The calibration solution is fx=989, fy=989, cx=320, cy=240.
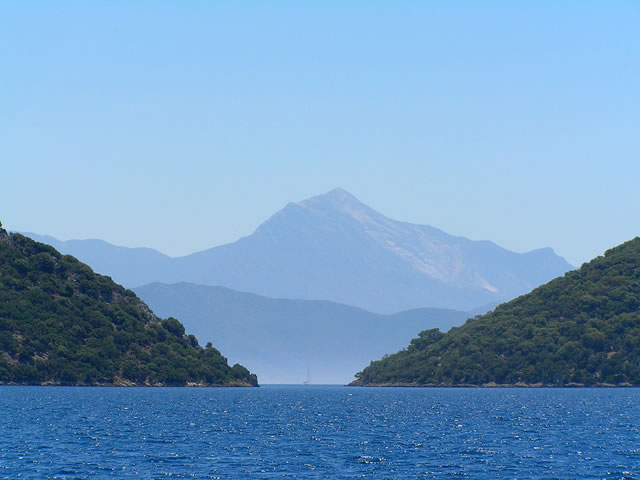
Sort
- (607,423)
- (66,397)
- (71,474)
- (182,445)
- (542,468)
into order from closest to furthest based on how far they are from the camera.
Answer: (71,474) < (542,468) < (182,445) < (607,423) < (66,397)

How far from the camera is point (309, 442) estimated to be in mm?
101562

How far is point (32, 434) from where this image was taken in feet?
333

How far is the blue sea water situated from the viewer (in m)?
79.0

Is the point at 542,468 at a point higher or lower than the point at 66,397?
lower

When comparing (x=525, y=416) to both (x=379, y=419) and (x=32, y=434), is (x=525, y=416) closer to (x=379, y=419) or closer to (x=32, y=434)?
(x=379, y=419)

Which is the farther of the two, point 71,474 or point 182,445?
point 182,445

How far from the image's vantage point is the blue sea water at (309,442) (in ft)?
259

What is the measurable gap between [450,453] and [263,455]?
1748cm

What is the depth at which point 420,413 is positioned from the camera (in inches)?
6137

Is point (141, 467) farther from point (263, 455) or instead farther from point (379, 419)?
point (379, 419)

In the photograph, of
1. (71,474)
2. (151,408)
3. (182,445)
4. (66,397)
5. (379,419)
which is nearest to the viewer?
(71,474)

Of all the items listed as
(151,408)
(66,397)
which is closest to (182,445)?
(151,408)

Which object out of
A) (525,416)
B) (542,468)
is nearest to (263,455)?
(542,468)

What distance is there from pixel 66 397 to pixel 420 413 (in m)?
65.4
